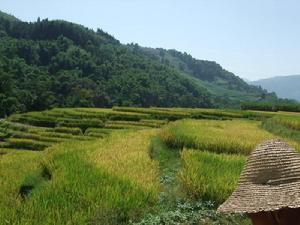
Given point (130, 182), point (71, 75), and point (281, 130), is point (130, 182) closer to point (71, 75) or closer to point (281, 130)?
point (281, 130)

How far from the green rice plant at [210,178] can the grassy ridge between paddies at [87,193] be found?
821 millimetres

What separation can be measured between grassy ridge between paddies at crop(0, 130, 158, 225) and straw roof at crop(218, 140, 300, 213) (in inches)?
184

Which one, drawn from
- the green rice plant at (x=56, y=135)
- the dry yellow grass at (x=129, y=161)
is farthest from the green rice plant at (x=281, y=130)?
the green rice plant at (x=56, y=135)

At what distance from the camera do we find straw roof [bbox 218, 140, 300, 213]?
3463mm

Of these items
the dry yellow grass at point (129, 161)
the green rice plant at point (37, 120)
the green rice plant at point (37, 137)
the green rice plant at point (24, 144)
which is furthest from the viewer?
the green rice plant at point (37, 120)

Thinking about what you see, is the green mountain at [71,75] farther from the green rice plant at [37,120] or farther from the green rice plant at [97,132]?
the green rice plant at [97,132]

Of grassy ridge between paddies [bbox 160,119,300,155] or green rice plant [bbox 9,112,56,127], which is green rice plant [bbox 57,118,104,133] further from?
grassy ridge between paddies [bbox 160,119,300,155]

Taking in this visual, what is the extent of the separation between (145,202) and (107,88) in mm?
79669

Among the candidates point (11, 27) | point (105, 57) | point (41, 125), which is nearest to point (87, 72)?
point (105, 57)

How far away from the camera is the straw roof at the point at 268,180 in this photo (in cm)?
346

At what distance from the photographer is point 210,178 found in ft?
37.1

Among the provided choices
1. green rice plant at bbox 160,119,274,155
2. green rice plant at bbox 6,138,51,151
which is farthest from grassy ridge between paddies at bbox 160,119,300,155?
green rice plant at bbox 6,138,51,151

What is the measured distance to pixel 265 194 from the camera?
11.5ft

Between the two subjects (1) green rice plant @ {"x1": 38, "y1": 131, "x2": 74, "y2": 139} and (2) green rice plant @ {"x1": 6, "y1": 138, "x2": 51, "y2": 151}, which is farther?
(1) green rice plant @ {"x1": 38, "y1": 131, "x2": 74, "y2": 139}
